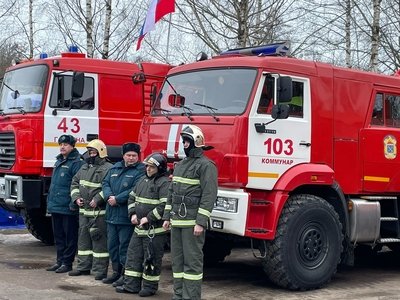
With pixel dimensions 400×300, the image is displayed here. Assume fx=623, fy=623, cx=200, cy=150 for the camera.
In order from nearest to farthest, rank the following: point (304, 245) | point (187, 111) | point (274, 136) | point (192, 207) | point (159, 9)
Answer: point (192, 207)
point (274, 136)
point (304, 245)
point (187, 111)
point (159, 9)

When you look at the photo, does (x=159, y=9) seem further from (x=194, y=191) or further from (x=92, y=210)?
(x=194, y=191)

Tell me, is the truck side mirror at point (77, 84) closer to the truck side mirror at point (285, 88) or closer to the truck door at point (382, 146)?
the truck side mirror at point (285, 88)

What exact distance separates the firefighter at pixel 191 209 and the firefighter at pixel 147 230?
49 centimetres

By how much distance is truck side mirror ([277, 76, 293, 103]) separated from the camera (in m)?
7.46

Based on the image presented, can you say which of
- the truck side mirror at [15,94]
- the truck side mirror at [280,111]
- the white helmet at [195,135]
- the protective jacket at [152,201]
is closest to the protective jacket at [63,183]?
A: the protective jacket at [152,201]

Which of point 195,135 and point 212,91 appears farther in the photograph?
point 212,91

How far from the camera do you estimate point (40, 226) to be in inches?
444

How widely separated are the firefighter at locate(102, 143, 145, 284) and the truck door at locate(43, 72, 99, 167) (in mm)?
2429

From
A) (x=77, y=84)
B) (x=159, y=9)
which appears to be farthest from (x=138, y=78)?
(x=159, y=9)

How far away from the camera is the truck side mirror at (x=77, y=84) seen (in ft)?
33.3

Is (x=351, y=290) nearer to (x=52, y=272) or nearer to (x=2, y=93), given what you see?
(x=52, y=272)

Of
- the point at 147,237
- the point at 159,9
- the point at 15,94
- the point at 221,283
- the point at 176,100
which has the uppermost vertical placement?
the point at 159,9

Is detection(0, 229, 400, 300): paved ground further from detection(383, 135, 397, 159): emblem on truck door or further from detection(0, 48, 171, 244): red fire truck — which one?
detection(383, 135, 397, 159): emblem on truck door

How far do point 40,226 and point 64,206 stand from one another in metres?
2.91
